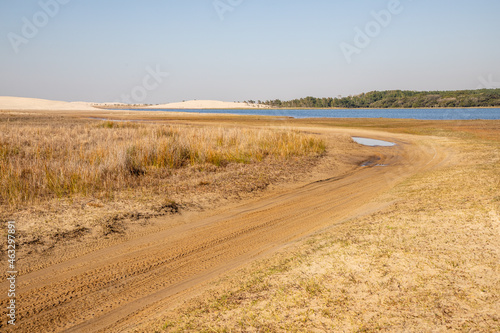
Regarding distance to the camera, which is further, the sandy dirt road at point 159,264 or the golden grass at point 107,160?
the golden grass at point 107,160

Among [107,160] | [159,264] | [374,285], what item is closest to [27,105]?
[107,160]

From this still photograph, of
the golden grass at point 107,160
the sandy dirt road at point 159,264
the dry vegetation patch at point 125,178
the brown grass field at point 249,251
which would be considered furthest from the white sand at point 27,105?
the sandy dirt road at point 159,264

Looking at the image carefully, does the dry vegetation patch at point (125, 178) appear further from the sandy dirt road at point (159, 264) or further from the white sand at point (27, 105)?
the white sand at point (27, 105)

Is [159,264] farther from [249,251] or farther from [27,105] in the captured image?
[27,105]

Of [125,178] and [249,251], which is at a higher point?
[125,178]

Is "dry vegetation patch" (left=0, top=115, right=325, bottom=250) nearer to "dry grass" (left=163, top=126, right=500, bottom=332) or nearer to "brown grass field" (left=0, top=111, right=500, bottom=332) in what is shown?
"brown grass field" (left=0, top=111, right=500, bottom=332)

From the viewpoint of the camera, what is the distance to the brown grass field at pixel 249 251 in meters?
3.44

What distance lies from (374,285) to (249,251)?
237 centimetres

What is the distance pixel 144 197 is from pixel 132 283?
416 cm

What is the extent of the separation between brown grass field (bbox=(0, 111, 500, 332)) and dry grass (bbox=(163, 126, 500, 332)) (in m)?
0.02

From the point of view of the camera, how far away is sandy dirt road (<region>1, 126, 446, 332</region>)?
12.9 ft

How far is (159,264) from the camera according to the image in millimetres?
5242

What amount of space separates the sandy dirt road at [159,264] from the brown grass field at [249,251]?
0.08 feet

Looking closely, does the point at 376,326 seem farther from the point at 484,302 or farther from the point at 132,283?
the point at 132,283
